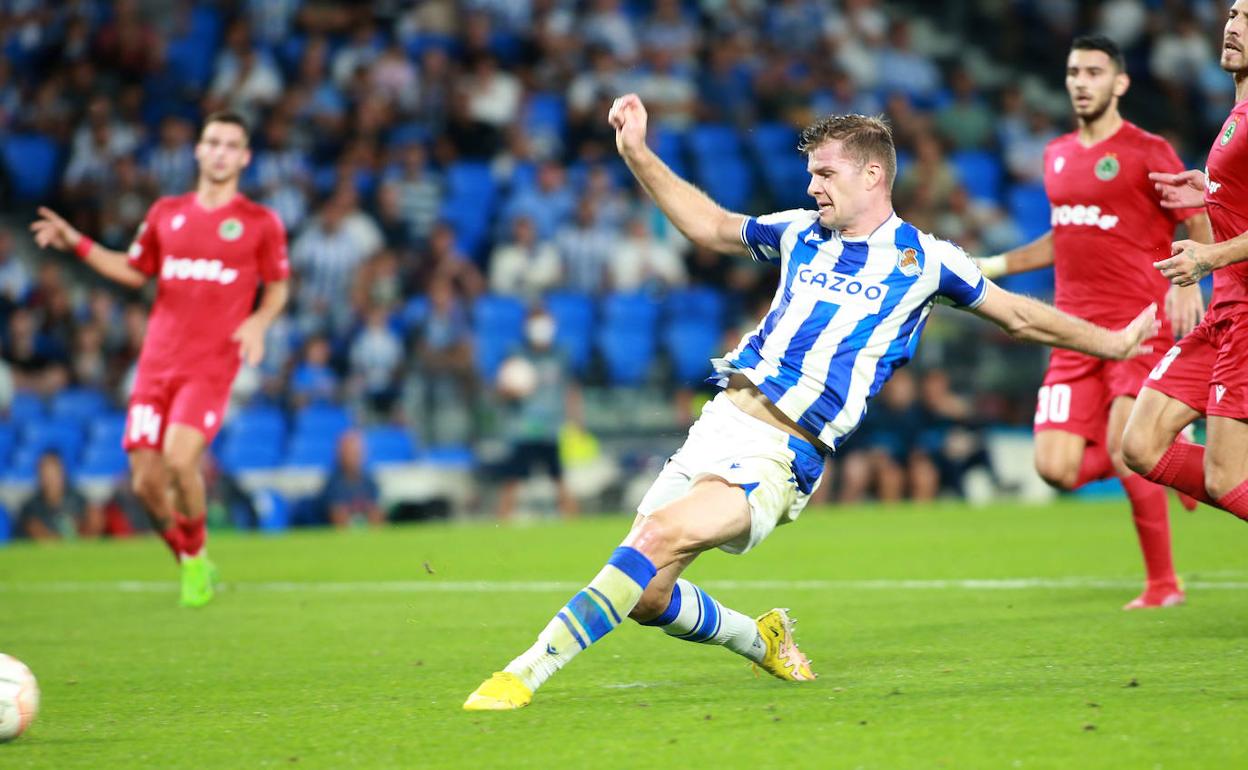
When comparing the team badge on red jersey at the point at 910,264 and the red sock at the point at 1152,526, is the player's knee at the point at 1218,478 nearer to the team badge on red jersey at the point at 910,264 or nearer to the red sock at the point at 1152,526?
the team badge on red jersey at the point at 910,264

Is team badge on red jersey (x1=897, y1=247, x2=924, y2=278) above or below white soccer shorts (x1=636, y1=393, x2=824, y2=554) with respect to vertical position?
above

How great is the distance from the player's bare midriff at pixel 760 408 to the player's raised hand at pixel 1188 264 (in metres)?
1.46

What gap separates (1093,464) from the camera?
8516mm

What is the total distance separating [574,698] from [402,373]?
11.4 metres

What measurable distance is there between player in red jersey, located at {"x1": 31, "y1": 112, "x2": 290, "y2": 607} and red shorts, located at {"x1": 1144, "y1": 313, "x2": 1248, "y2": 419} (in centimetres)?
555

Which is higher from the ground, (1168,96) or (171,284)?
(1168,96)

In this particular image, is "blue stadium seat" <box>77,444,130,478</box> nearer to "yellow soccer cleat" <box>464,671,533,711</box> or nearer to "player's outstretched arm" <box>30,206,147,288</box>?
"player's outstretched arm" <box>30,206,147,288</box>

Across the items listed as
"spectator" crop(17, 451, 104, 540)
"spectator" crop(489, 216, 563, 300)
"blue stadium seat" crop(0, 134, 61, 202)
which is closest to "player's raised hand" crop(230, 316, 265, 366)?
"spectator" crop(17, 451, 104, 540)

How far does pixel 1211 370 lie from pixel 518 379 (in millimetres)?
11044

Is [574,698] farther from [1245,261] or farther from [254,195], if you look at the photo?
[254,195]

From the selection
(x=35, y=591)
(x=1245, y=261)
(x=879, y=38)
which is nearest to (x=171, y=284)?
(x=35, y=591)

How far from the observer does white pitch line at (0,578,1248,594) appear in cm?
945

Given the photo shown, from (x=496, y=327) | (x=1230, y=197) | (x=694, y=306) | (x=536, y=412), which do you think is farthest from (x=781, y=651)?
(x=694, y=306)

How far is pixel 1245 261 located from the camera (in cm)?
651
